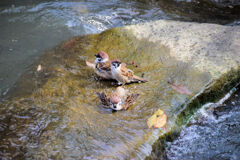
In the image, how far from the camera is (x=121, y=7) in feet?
31.1

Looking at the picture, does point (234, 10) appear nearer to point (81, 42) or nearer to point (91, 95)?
point (81, 42)

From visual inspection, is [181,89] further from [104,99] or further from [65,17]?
[65,17]

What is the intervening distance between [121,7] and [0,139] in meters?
7.52

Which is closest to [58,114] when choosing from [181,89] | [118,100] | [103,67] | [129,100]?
[118,100]

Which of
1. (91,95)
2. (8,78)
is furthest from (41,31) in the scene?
(91,95)

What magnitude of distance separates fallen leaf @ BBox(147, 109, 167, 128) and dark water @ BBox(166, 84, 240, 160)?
0.44m

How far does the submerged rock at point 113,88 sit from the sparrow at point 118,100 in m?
0.11

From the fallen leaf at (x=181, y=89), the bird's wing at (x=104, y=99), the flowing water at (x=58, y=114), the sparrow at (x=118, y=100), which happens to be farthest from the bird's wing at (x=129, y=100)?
the fallen leaf at (x=181, y=89)

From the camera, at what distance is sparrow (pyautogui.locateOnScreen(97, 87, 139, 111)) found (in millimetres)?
3701

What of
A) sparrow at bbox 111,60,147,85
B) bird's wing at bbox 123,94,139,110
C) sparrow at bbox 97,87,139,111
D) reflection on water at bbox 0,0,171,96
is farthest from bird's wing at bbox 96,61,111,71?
reflection on water at bbox 0,0,171,96

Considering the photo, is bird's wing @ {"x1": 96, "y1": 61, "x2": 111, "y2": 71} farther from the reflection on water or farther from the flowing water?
the reflection on water

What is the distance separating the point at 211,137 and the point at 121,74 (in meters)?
1.96

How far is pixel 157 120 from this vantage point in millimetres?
3561

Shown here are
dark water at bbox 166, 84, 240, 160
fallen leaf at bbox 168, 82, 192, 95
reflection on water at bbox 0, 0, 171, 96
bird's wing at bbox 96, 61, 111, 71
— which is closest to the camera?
dark water at bbox 166, 84, 240, 160
